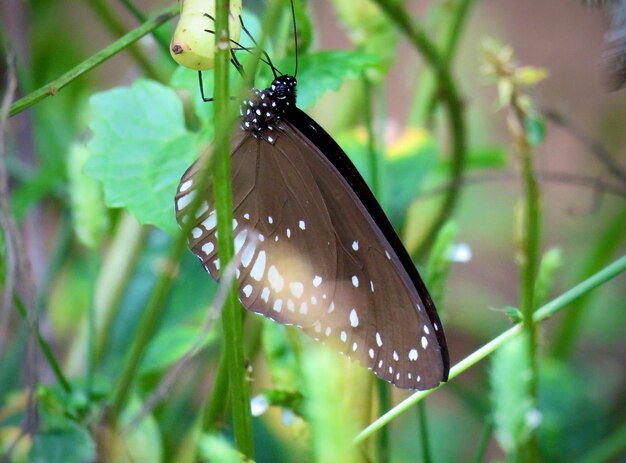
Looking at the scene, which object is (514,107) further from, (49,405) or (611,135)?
(611,135)

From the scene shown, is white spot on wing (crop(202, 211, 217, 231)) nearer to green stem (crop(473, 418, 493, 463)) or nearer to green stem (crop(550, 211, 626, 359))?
green stem (crop(473, 418, 493, 463))

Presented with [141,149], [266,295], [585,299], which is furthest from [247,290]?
[585,299]

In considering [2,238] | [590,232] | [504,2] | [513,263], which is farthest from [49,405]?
[504,2]

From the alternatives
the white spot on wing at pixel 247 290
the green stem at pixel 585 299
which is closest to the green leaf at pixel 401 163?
the green stem at pixel 585 299

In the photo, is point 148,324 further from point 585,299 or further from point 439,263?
point 585,299

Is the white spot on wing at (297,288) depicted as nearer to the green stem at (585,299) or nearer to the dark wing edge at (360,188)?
the dark wing edge at (360,188)

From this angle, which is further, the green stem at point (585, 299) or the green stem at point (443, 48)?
the green stem at point (585, 299)

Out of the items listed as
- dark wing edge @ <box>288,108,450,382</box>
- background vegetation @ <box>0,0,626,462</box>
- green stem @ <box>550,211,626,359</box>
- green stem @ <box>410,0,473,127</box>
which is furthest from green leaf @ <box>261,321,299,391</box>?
green stem @ <box>550,211,626,359</box>
